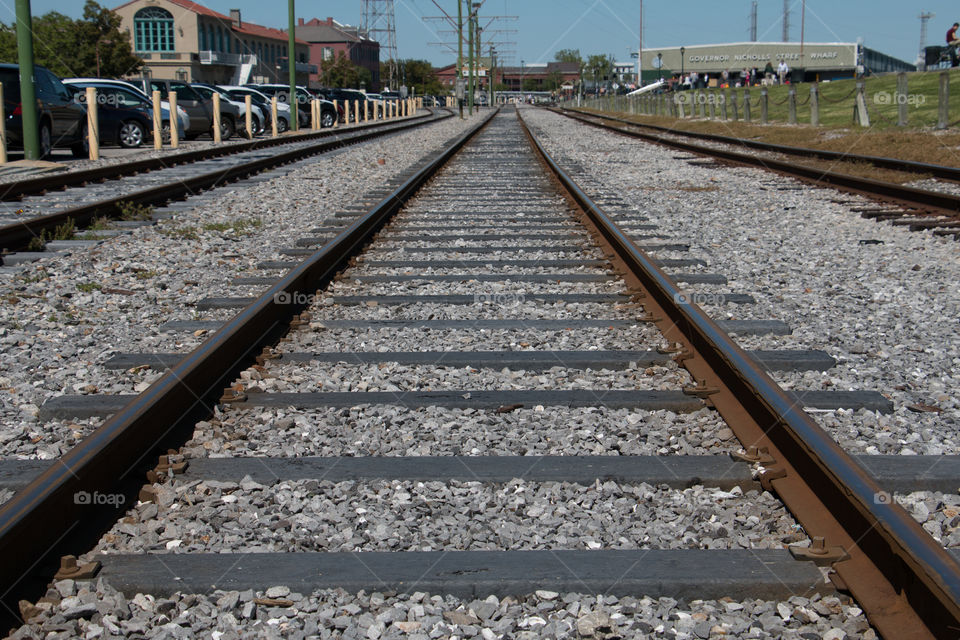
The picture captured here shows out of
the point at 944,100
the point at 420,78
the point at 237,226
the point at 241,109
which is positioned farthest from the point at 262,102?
the point at 420,78

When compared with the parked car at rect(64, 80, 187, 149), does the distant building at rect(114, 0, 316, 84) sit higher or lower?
higher

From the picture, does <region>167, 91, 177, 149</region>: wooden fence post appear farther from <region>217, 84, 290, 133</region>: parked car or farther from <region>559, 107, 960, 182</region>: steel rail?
<region>559, 107, 960, 182</region>: steel rail

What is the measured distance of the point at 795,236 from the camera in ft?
29.2

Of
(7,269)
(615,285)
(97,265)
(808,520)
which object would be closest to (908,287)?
(615,285)

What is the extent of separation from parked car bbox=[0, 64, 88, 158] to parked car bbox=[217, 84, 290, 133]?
12.9m

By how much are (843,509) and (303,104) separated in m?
38.2

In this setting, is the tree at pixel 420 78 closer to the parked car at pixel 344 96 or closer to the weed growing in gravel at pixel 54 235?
the parked car at pixel 344 96

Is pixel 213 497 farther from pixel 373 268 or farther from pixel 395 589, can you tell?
pixel 373 268

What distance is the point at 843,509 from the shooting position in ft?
8.70

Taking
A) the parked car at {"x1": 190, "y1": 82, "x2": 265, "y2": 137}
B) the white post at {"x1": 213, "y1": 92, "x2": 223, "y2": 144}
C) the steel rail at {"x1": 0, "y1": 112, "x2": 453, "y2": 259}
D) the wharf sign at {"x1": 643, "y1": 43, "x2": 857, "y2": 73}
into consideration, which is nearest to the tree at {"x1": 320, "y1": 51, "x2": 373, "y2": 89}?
the wharf sign at {"x1": 643, "y1": 43, "x2": 857, "y2": 73}

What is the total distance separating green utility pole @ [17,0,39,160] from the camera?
1496 cm

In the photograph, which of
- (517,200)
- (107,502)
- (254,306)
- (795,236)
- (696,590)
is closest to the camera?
(696,590)

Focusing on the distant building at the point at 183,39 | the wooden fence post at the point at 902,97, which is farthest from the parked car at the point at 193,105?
the distant building at the point at 183,39

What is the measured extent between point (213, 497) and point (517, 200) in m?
8.77
